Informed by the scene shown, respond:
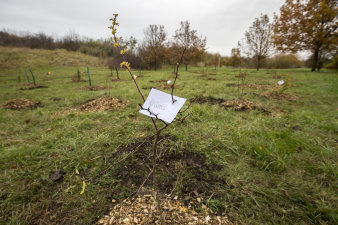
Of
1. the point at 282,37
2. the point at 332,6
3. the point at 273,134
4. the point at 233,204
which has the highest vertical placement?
the point at 332,6

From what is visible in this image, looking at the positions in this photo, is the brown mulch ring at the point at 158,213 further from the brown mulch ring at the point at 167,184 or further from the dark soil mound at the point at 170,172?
the dark soil mound at the point at 170,172

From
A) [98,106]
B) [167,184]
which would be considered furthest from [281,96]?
[98,106]

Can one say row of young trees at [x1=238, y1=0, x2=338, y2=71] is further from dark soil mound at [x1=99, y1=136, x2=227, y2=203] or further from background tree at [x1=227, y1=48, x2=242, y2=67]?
dark soil mound at [x1=99, y1=136, x2=227, y2=203]

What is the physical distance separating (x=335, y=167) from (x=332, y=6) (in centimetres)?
2193

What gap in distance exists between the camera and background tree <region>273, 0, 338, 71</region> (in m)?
14.1

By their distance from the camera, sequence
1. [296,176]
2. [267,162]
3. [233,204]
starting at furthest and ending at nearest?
[267,162]
[296,176]
[233,204]

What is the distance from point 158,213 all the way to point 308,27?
21886 millimetres

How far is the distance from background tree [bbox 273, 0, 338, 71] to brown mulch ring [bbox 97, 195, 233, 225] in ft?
68.5

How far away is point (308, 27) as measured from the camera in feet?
48.1

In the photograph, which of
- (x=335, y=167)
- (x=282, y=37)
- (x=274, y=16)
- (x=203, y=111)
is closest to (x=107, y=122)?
(x=203, y=111)

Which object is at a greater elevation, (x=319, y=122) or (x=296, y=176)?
(x=319, y=122)

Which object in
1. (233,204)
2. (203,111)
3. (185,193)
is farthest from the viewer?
(203,111)

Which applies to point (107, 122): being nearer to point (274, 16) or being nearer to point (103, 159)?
point (103, 159)

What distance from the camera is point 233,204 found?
4.16 ft
